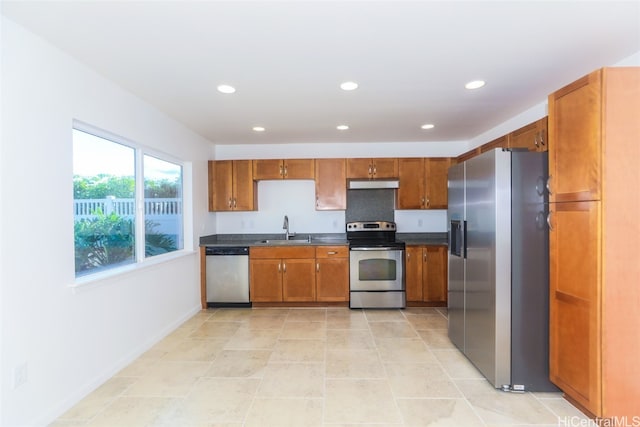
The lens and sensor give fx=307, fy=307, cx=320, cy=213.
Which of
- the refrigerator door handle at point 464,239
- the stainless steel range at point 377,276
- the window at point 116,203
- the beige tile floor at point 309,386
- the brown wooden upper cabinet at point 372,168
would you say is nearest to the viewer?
the beige tile floor at point 309,386

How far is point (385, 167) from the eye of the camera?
4.46 meters

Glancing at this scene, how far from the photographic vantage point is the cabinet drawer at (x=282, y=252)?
4.20 m

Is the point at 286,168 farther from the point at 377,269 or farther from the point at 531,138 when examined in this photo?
the point at 531,138

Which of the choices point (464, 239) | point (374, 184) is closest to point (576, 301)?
point (464, 239)

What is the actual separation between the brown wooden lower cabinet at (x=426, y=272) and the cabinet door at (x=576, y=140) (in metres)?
2.17

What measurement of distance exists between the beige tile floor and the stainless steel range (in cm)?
70

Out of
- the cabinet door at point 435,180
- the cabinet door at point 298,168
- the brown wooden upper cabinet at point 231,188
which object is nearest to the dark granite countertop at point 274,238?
the brown wooden upper cabinet at point 231,188

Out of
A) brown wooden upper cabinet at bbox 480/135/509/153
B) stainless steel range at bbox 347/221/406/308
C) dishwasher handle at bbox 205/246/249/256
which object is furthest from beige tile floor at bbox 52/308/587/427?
brown wooden upper cabinet at bbox 480/135/509/153

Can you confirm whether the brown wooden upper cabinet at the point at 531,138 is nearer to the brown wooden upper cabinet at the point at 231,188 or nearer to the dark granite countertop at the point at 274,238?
the dark granite countertop at the point at 274,238

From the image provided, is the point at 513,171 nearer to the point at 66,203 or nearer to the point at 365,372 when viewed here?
the point at 365,372

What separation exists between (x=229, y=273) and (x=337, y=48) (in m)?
3.23

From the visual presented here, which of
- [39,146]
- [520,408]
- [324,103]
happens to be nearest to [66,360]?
[39,146]

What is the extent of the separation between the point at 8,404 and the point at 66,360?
1.31 ft

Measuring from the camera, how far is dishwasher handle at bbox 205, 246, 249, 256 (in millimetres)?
4223
